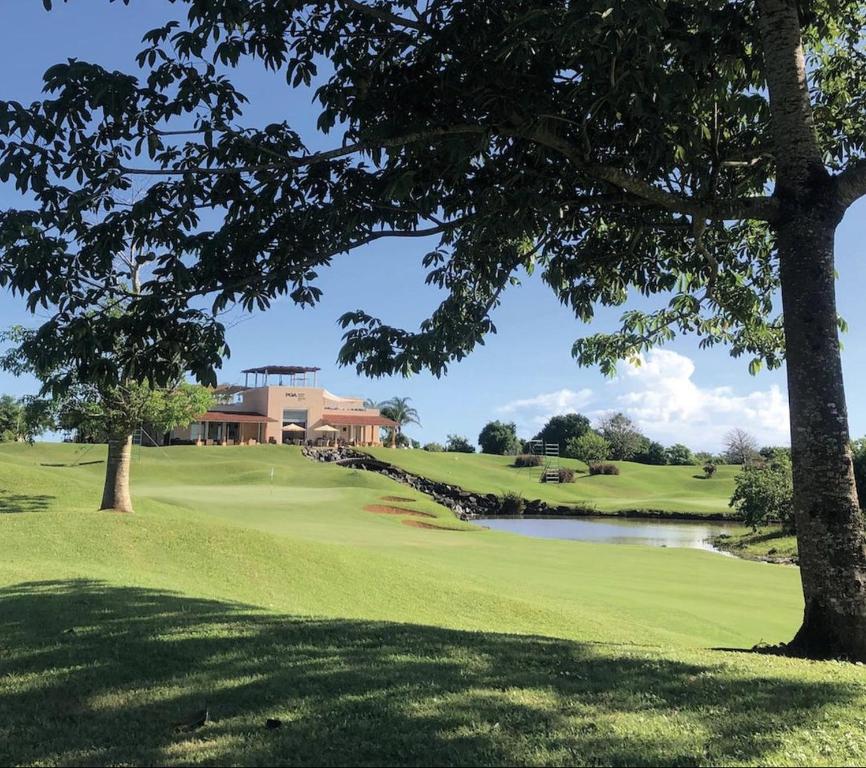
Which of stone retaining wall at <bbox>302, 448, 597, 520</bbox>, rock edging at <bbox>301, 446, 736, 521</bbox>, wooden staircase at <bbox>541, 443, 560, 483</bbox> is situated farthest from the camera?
wooden staircase at <bbox>541, 443, 560, 483</bbox>

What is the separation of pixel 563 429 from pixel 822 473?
107 metres

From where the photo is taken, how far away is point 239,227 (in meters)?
7.61

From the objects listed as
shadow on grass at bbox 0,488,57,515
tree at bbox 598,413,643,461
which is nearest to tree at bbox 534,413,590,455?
tree at bbox 598,413,643,461

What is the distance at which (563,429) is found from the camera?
112 m

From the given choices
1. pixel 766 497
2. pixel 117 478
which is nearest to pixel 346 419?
pixel 766 497

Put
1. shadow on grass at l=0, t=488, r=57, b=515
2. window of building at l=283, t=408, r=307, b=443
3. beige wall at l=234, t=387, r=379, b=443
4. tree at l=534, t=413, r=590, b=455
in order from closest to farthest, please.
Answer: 1. shadow on grass at l=0, t=488, r=57, b=515
2. beige wall at l=234, t=387, r=379, b=443
3. window of building at l=283, t=408, r=307, b=443
4. tree at l=534, t=413, r=590, b=455

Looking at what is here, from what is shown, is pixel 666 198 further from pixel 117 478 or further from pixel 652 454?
pixel 652 454

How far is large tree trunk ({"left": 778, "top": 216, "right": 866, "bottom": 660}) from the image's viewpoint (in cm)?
649

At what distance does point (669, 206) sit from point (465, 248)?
243cm

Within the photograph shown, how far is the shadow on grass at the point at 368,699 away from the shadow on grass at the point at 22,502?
17707 mm

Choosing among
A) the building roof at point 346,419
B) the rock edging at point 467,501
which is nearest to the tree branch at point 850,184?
the rock edging at point 467,501

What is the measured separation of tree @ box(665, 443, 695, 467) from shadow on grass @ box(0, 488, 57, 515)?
296 feet

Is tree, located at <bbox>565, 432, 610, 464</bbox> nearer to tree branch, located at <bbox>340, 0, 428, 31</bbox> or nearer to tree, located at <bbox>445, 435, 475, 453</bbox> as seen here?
tree, located at <bbox>445, 435, 475, 453</bbox>

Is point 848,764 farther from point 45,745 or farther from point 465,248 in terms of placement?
point 465,248
